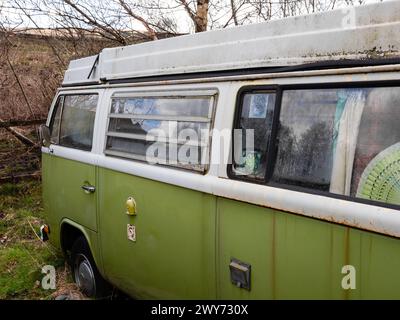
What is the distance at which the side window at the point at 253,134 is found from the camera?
238cm

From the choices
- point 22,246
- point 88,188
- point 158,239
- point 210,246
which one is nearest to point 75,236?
point 88,188

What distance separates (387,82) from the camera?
188 cm

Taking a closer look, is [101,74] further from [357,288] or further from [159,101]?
[357,288]

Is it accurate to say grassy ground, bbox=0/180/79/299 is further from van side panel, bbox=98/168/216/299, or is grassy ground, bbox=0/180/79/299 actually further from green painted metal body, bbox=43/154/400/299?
van side panel, bbox=98/168/216/299

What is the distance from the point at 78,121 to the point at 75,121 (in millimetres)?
86

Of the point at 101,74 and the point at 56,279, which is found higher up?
the point at 101,74

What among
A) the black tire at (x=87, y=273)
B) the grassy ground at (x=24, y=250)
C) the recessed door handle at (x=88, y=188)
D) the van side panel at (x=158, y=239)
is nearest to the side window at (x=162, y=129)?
the van side panel at (x=158, y=239)

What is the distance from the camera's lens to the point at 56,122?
15.7ft

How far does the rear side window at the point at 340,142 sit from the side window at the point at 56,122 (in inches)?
118

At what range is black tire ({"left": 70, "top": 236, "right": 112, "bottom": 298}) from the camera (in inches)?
165

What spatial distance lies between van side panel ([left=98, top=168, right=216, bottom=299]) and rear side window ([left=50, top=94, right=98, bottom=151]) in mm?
566

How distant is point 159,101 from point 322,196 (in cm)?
156

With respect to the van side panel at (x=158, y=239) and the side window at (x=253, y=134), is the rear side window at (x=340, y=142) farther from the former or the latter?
the van side panel at (x=158, y=239)
